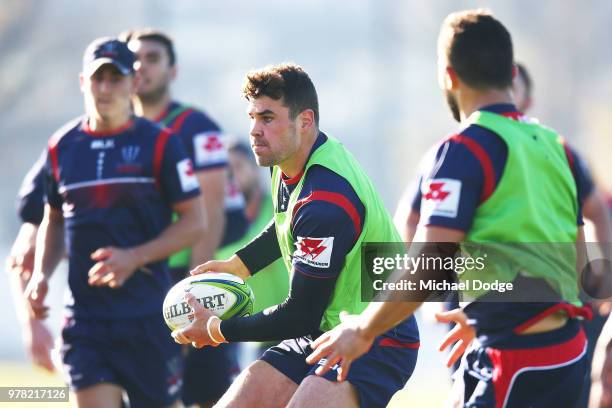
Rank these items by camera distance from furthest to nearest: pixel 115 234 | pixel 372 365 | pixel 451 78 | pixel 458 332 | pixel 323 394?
1. pixel 115 234
2. pixel 372 365
3. pixel 323 394
4. pixel 458 332
5. pixel 451 78

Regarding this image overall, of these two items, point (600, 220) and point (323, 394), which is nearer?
point (323, 394)

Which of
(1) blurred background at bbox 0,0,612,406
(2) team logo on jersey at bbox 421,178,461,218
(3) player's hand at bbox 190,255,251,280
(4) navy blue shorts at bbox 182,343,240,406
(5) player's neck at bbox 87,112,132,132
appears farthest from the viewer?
(1) blurred background at bbox 0,0,612,406

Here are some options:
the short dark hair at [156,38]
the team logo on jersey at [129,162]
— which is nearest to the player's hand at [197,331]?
the team logo on jersey at [129,162]

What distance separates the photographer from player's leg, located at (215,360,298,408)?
5.58 metres

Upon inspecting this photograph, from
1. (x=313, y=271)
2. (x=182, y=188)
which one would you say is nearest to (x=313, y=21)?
(x=182, y=188)

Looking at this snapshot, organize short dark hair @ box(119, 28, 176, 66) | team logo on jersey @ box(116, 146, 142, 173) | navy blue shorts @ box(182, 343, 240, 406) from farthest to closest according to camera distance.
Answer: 1. short dark hair @ box(119, 28, 176, 66)
2. navy blue shorts @ box(182, 343, 240, 406)
3. team logo on jersey @ box(116, 146, 142, 173)

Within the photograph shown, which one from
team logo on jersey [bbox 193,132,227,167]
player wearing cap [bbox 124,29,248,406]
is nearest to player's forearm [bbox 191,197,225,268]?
player wearing cap [bbox 124,29,248,406]

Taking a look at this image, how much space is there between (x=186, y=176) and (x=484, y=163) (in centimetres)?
313

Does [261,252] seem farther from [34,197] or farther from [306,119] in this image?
[34,197]

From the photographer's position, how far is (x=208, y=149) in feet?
29.4

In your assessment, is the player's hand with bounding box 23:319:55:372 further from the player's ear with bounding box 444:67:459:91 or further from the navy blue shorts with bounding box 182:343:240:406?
the player's ear with bounding box 444:67:459:91

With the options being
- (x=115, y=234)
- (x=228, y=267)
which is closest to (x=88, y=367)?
(x=115, y=234)

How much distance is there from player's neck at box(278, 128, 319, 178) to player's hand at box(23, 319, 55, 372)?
96.4 inches
